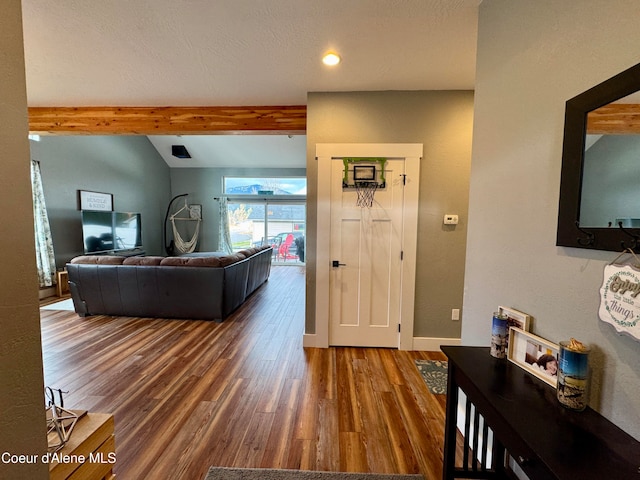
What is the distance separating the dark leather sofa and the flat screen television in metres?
2.17

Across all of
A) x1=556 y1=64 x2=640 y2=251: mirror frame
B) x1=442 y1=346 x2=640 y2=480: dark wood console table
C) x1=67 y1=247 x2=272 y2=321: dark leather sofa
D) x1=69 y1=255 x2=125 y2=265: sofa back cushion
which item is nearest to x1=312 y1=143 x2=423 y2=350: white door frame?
x1=67 y1=247 x2=272 y2=321: dark leather sofa

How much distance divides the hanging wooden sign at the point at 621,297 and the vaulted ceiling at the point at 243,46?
170cm

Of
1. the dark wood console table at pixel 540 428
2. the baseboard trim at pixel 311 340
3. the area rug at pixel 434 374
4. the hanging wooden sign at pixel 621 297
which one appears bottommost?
the area rug at pixel 434 374

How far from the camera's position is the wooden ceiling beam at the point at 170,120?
3203 mm

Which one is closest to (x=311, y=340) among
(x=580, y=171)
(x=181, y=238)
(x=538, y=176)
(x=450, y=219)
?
(x=450, y=219)

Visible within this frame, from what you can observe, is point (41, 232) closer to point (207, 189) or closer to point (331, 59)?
point (207, 189)

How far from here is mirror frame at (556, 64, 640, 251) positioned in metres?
0.80

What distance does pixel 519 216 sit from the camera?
4.24ft

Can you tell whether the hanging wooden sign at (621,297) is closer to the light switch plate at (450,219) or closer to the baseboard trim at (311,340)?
the light switch plate at (450,219)

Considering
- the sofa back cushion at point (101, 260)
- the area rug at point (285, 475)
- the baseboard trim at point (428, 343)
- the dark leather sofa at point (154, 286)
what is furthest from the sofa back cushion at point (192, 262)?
the baseboard trim at point (428, 343)

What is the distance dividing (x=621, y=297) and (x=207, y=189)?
8785mm

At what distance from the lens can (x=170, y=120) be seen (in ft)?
10.9

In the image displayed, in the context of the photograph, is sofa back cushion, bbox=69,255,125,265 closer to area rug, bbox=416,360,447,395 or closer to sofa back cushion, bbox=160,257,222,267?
Result: sofa back cushion, bbox=160,257,222,267

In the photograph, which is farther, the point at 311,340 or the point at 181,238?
the point at 181,238
